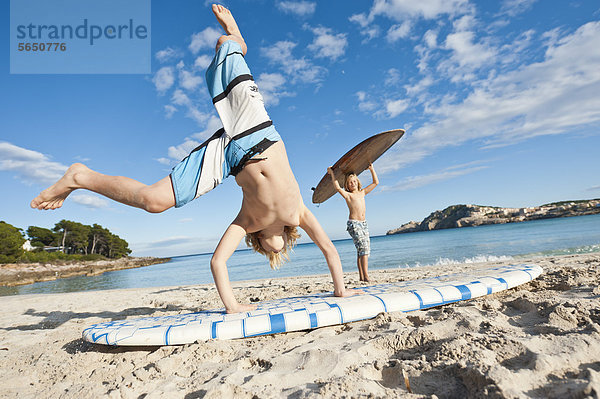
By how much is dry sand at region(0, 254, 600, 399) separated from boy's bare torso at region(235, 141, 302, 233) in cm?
107

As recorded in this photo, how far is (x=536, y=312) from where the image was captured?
7.16 feet

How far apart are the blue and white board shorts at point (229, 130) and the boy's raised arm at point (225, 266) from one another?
666 mm

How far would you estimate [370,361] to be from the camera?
1.67 metres

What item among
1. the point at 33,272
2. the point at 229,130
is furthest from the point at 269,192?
the point at 33,272

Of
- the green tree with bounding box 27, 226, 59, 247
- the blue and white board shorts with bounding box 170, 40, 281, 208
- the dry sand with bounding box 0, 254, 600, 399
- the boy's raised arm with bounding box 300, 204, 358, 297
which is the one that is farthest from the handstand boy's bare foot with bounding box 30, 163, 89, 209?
the green tree with bounding box 27, 226, 59, 247

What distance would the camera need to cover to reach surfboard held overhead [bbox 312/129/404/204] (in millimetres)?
5418

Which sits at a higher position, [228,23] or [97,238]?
[97,238]

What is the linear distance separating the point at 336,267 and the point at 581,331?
78.0 inches

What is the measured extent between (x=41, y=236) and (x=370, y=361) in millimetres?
64646

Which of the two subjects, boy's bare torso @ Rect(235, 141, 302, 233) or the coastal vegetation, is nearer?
boy's bare torso @ Rect(235, 141, 302, 233)

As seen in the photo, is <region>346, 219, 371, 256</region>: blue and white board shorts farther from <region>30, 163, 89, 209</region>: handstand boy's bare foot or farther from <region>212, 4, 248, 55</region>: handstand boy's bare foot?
<region>30, 163, 89, 209</region>: handstand boy's bare foot

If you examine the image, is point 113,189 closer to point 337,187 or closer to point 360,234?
point 337,187

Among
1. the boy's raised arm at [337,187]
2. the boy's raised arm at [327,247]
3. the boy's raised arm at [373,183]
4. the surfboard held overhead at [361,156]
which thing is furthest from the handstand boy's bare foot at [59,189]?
the boy's raised arm at [373,183]

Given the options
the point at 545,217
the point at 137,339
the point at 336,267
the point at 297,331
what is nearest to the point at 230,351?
the point at 297,331
